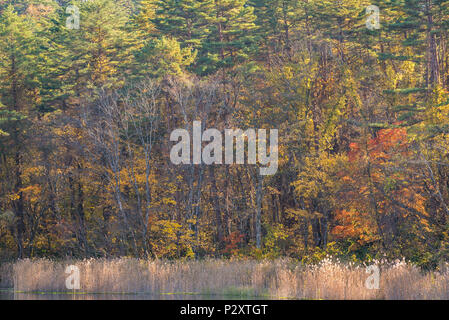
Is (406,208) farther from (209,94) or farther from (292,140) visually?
(209,94)

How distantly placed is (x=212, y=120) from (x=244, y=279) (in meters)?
13.6

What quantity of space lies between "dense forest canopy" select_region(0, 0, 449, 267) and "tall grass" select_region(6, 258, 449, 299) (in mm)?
6255

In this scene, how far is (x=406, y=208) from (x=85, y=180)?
58.5 ft

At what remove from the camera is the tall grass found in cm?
1577

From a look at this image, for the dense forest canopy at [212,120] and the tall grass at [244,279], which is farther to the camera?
the dense forest canopy at [212,120]

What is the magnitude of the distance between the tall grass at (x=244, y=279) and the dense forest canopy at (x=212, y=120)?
6.26m

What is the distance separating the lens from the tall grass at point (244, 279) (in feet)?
51.8

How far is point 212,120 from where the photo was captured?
3122cm

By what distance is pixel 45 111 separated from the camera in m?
34.7

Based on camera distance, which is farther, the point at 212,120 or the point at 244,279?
the point at 212,120

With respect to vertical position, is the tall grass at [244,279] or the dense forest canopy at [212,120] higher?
the dense forest canopy at [212,120]

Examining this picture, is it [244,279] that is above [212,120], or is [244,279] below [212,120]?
below

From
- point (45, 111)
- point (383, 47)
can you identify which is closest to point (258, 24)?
point (383, 47)
